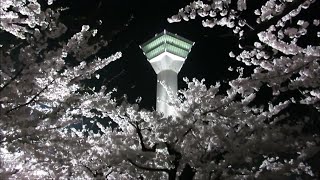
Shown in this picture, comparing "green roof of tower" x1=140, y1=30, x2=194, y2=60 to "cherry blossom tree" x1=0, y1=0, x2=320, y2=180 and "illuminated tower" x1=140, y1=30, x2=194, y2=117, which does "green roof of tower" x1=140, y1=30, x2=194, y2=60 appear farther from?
"cherry blossom tree" x1=0, y1=0, x2=320, y2=180

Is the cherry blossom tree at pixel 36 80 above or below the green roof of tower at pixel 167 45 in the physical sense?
below

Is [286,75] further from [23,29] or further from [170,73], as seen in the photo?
[170,73]

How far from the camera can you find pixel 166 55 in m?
31.1

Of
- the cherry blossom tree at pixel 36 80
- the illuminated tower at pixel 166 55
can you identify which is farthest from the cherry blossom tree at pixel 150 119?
the illuminated tower at pixel 166 55

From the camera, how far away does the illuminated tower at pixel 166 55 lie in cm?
3106

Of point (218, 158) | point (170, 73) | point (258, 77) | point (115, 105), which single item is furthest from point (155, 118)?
point (170, 73)

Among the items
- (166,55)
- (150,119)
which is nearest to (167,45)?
(166,55)

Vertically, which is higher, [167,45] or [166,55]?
[167,45]

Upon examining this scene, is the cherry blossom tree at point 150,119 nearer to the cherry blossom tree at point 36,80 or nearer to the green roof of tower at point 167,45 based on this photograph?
the cherry blossom tree at point 36,80

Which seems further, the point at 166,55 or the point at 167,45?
the point at 166,55

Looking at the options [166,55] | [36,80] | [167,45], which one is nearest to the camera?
[36,80]

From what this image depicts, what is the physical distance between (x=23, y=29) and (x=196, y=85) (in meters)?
5.89

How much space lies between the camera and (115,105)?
1045 cm

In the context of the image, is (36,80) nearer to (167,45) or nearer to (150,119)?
(150,119)
